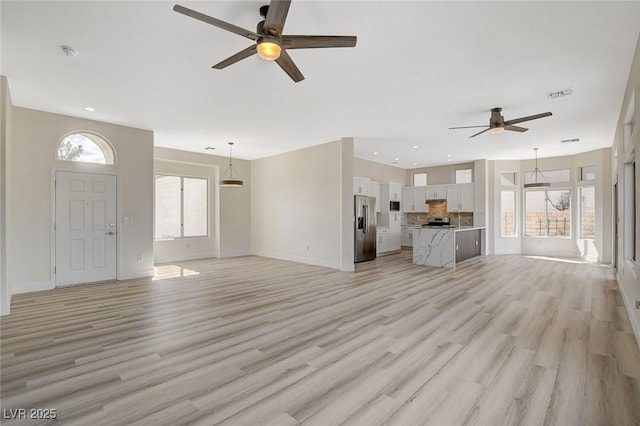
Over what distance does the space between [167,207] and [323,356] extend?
7.38 m

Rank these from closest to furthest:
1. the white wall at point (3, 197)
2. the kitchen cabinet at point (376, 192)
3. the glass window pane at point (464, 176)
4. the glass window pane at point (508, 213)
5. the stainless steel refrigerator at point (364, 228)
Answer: the white wall at point (3, 197), the stainless steel refrigerator at point (364, 228), the kitchen cabinet at point (376, 192), the glass window pane at point (508, 213), the glass window pane at point (464, 176)

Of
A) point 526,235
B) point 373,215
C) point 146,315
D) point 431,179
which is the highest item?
point 431,179

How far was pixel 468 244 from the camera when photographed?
8953 millimetres

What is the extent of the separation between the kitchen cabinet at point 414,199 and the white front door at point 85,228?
9.38 m

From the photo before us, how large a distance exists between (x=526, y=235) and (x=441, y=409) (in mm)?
9853

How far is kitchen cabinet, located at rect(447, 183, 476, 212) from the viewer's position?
10.3 metres

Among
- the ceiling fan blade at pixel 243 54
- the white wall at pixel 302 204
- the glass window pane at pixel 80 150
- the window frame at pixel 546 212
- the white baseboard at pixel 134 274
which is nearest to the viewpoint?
the ceiling fan blade at pixel 243 54

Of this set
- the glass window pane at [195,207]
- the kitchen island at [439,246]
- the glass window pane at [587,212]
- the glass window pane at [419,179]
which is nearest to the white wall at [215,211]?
the glass window pane at [195,207]

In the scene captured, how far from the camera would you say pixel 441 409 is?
205 centimetres

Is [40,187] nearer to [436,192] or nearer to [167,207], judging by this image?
[167,207]

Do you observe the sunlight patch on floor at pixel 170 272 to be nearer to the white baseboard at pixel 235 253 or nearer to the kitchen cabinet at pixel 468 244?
the white baseboard at pixel 235 253

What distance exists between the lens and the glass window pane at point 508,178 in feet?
33.2

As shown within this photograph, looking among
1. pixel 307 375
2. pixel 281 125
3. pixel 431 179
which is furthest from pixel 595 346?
pixel 431 179

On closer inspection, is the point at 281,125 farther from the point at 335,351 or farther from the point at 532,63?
the point at 335,351
